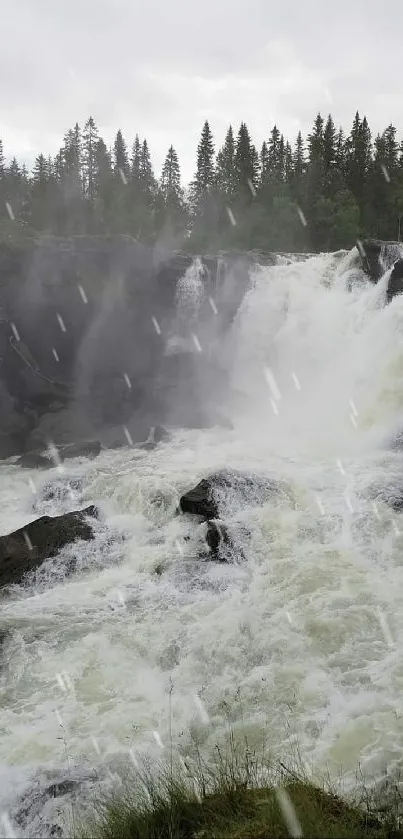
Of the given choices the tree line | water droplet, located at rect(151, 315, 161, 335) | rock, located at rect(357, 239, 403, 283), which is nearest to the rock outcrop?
rock, located at rect(357, 239, 403, 283)

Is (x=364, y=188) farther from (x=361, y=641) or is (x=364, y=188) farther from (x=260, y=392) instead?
(x=361, y=641)

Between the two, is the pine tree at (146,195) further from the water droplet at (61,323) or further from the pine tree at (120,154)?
the water droplet at (61,323)

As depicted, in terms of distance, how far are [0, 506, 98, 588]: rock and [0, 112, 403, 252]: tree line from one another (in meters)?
29.0

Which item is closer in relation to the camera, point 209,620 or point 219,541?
point 209,620

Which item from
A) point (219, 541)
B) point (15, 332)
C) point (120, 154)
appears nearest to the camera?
point (219, 541)

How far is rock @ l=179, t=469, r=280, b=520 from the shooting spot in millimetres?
12009

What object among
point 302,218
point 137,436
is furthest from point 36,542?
point 302,218

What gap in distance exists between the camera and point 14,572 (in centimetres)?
1054

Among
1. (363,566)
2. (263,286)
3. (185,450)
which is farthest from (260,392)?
(363,566)

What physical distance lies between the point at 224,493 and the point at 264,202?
123ft

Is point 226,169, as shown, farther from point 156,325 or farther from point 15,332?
point 15,332

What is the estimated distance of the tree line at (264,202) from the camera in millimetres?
41438

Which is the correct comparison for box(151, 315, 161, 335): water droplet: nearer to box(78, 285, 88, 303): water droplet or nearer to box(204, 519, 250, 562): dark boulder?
box(78, 285, 88, 303): water droplet

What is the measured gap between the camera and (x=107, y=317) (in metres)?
26.3
